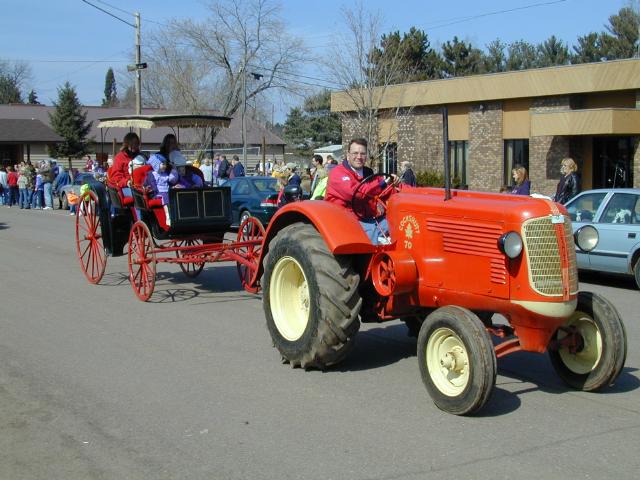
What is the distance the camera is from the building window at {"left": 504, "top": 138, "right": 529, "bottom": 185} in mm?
30391

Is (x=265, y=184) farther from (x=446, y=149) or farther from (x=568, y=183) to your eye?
(x=446, y=149)

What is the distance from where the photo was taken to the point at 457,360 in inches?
230

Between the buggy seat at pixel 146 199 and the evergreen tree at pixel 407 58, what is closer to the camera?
the buggy seat at pixel 146 199

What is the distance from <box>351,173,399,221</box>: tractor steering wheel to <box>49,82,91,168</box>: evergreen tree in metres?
55.7

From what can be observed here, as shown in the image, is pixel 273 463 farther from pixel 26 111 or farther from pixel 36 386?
pixel 26 111

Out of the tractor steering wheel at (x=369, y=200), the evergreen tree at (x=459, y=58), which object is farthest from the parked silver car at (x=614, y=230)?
the evergreen tree at (x=459, y=58)

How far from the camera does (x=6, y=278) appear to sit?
12.8m

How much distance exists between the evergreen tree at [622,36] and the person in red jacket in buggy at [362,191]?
50607mm

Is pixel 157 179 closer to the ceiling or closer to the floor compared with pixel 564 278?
closer to the ceiling

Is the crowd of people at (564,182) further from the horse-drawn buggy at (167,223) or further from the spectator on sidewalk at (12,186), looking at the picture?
the spectator on sidewalk at (12,186)

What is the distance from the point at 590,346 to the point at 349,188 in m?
2.41

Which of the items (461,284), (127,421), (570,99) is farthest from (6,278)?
(570,99)

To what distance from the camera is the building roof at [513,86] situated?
86.8 feet

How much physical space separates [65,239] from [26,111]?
2042 inches
